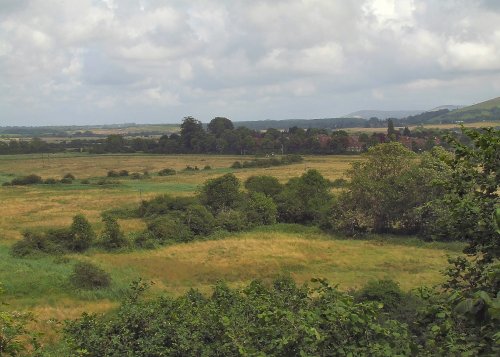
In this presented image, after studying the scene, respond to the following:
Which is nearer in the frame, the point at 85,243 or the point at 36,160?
the point at 85,243

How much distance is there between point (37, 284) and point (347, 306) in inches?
900

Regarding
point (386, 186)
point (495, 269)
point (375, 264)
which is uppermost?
point (495, 269)

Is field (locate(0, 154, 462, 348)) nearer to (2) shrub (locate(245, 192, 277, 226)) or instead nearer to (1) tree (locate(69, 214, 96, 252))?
(1) tree (locate(69, 214, 96, 252))

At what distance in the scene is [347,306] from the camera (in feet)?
22.1

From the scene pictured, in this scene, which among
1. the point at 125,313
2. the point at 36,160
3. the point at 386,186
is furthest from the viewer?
the point at 36,160

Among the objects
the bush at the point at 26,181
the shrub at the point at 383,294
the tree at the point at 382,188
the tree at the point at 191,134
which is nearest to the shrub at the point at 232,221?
the tree at the point at 382,188

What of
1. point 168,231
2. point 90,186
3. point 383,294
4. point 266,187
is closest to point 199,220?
point 168,231

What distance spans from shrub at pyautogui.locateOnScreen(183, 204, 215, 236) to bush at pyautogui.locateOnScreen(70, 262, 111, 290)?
14568 mm

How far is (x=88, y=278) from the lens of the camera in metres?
25.1

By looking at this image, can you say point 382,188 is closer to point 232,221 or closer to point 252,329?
point 232,221

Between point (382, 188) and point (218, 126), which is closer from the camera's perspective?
point (382, 188)

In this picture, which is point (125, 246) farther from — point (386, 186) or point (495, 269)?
point (495, 269)

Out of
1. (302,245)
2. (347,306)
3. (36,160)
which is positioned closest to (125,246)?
(302,245)

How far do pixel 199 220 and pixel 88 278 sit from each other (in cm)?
1601
